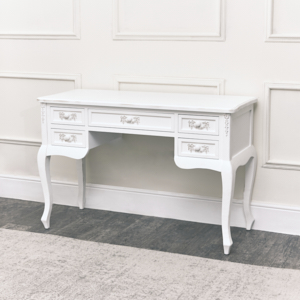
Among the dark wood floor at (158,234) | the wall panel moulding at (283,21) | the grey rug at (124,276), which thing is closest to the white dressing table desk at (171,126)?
the dark wood floor at (158,234)

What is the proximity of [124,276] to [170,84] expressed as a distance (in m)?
1.23

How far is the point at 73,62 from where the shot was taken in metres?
3.10

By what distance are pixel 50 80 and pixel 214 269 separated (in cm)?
171

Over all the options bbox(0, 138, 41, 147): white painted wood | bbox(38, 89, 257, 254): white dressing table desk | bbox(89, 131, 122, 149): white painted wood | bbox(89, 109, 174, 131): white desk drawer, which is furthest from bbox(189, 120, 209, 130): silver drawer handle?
bbox(0, 138, 41, 147): white painted wood

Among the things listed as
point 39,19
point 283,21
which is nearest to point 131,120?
point 283,21

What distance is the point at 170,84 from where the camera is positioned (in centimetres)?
288

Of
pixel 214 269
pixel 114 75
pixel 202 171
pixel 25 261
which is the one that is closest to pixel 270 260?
pixel 214 269

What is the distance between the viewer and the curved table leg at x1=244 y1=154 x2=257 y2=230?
2.73 metres

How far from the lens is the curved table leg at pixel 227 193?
235 centimetres

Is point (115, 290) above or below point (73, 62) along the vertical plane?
below

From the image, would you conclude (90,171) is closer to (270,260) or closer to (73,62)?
(73,62)

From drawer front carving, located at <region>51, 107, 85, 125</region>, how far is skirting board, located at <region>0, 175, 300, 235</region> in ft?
2.23

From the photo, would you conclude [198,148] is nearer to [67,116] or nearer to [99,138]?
[99,138]

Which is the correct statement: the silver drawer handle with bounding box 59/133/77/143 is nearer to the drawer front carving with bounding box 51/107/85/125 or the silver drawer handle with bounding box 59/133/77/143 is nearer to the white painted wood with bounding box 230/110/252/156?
the drawer front carving with bounding box 51/107/85/125
